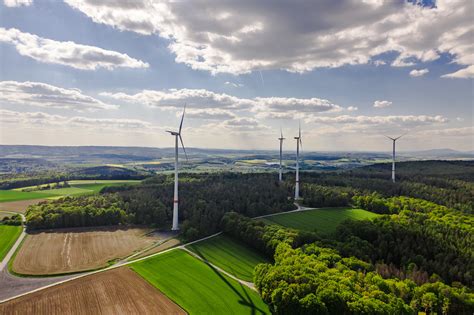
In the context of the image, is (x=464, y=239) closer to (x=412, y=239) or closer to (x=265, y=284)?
(x=412, y=239)

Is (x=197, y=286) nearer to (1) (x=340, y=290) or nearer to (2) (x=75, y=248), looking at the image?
(1) (x=340, y=290)

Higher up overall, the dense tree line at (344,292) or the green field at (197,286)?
the dense tree line at (344,292)

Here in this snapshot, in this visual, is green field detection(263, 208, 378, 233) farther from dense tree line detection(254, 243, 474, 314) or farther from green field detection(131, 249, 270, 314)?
green field detection(131, 249, 270, 314)

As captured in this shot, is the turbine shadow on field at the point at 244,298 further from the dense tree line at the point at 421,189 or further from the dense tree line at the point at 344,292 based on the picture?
the dense tree line at the point at 421,189

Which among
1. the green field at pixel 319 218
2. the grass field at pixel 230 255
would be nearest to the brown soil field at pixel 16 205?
the grass field at pixel 230 255

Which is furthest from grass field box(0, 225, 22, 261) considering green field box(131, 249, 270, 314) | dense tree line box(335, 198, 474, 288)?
dense tree line box(335, 198, 474, 288)

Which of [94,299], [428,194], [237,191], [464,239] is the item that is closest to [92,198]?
[237,191]
